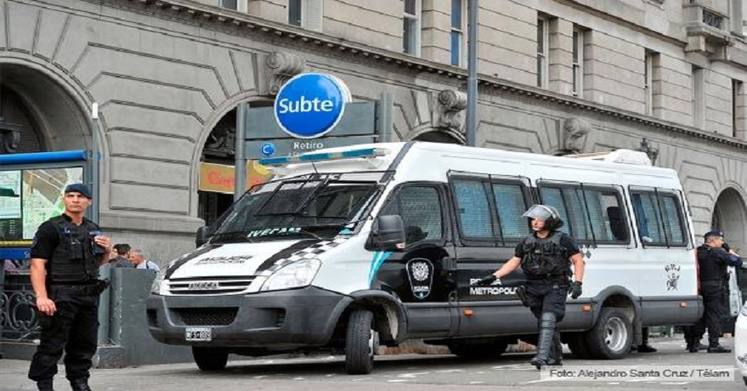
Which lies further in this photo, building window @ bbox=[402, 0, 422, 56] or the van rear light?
building window @ bbox=[402, 0, 422, 56]

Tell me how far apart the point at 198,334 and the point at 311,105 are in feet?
23.0

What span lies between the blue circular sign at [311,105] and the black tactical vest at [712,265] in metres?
5.67

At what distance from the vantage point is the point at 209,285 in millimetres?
12508

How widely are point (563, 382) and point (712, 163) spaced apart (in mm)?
29995

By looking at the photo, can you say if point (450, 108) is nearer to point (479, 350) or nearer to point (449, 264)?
point (479, 350)

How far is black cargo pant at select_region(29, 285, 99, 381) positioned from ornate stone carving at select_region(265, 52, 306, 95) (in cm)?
1470

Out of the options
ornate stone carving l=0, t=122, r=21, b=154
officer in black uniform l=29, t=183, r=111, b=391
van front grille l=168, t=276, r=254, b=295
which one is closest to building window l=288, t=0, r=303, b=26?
ornate stone carving l=0, t=122, r=21, b=154

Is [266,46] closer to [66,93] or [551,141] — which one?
[66,93]

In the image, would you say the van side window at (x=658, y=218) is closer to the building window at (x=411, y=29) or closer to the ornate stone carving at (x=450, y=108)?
→ the ornate stone carving at (x=450, y=108)

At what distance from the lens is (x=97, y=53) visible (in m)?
21.7

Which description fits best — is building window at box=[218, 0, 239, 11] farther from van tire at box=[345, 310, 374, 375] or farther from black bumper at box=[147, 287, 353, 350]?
van tire at box=[345, 310, 374, 375]

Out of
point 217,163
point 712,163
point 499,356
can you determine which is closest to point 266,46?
point 217,163

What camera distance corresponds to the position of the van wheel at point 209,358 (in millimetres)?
13711

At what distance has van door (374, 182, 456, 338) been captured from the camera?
13328mm
